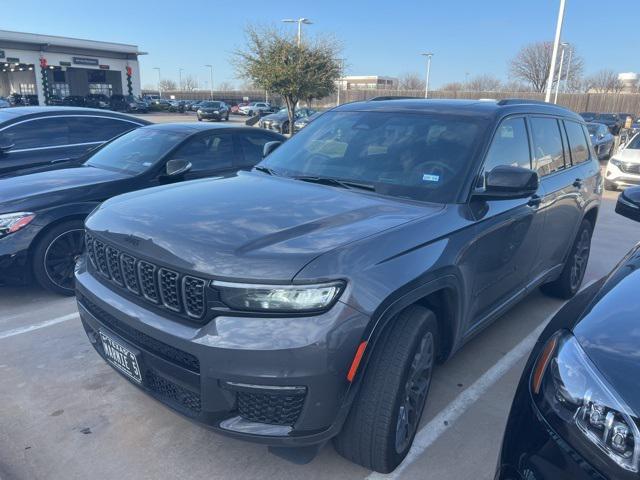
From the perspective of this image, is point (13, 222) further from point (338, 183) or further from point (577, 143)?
point (577, 143)

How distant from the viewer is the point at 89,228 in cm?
289

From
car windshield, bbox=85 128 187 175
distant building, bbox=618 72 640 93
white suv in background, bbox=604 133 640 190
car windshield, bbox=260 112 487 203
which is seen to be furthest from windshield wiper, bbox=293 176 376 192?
distant building, bbox=618 72 640 93

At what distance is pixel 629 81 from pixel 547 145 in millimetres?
81494

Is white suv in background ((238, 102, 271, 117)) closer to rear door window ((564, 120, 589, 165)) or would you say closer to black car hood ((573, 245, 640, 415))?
rear door window ((564, 120, 589, 165))

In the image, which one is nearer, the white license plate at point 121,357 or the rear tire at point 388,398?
the rear tire at point 388,398

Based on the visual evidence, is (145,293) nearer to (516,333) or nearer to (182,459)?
(182,459)

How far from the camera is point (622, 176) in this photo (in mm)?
12312

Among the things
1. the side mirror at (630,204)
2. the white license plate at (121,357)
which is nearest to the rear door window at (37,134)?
the white license plate at (121,357)

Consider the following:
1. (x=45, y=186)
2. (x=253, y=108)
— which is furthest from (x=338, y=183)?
(x=253, y=108)

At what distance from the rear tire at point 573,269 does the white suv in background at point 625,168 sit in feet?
27.5

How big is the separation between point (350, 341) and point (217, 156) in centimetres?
435

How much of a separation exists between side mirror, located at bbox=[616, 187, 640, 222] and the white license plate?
2.89m

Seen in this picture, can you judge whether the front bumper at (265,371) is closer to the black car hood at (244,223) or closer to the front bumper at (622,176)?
the black car hood at (244,223)

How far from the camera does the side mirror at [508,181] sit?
9.41 ft
